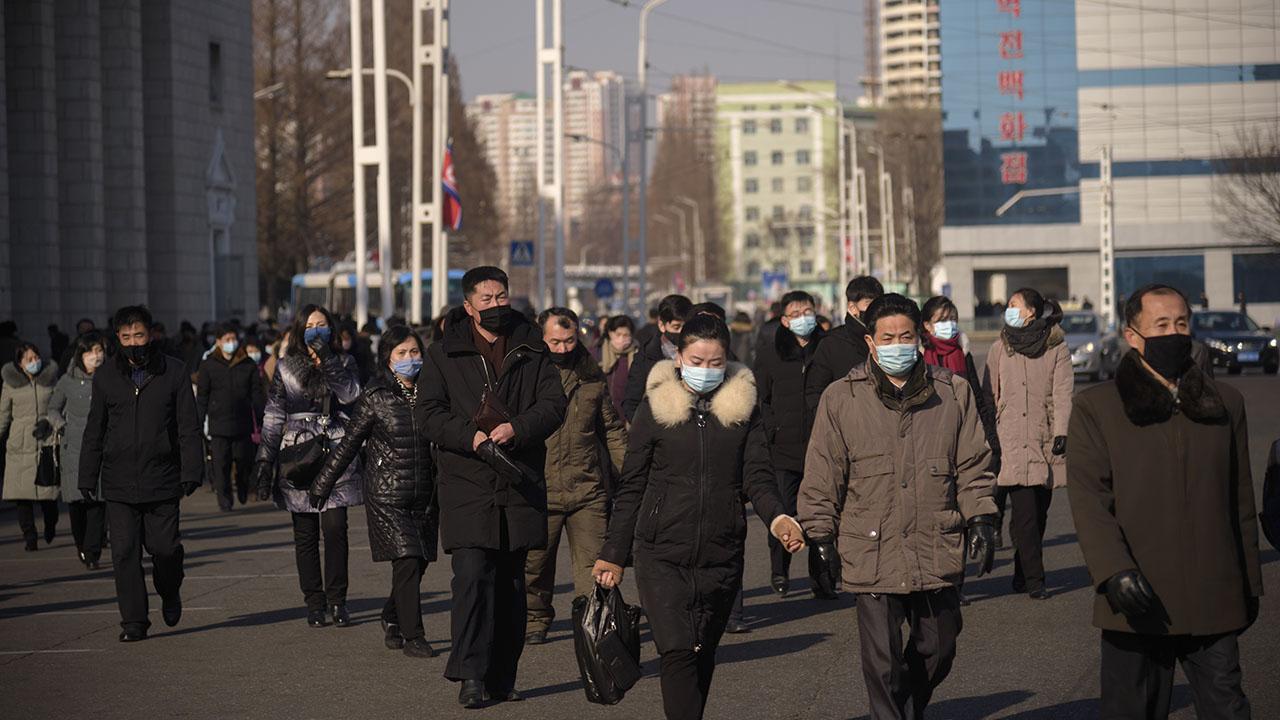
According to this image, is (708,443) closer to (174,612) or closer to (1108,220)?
(174,612)

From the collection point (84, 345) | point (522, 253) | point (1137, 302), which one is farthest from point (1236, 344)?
point (1137, 302)

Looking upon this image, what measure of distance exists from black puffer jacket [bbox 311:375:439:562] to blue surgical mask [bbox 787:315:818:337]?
2.87 meters

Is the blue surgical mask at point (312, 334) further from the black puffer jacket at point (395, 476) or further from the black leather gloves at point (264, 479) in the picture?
the black puffer jacket at point (395, 476)

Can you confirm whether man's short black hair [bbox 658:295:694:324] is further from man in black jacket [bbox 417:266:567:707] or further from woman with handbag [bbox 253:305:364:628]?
man in black jacket [bbox 417:266:567:707]

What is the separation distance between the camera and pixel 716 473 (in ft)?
22.7

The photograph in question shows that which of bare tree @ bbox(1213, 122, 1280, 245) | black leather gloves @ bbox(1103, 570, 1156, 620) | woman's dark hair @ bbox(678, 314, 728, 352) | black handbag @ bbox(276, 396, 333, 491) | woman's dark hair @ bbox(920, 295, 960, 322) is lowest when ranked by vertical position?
black leather gloves @ bbox(1103, 570, 1156, 620)

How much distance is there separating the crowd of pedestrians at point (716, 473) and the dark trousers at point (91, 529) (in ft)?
0.13

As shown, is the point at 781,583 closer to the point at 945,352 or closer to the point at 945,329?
the point at 945,352

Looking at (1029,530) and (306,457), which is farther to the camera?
(1029,530)

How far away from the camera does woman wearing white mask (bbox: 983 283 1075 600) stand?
36.8 ft

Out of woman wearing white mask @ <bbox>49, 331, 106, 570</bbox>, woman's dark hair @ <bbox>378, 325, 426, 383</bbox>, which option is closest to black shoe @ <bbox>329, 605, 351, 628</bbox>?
woman's dark hair @ <bbox>378, 325, 426, 383</bbox>

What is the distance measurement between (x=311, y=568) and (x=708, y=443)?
4.53m

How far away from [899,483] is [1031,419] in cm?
485

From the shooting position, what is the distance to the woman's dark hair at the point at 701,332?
275 inches
